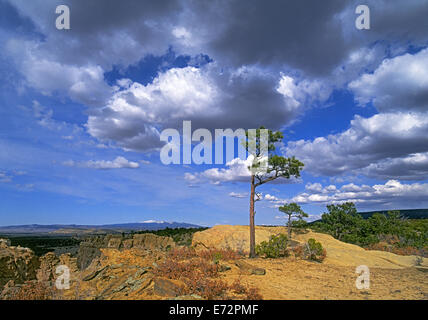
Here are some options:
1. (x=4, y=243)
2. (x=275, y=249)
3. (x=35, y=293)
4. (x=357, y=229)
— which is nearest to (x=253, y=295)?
(x=35, y=293)

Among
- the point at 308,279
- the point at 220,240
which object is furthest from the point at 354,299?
the point at 220,240

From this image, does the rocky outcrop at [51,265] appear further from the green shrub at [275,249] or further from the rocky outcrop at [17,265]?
the green shrub at [275,249]

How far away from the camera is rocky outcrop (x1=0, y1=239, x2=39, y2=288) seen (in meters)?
10.0

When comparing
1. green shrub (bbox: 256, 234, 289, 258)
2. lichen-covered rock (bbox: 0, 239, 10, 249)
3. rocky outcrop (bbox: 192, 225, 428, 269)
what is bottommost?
rocky outcrop (bbox: 192, 225, 428, 269)

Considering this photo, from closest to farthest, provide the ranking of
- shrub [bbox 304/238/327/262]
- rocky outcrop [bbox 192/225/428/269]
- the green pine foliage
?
shrub [bbox 304/238/327/262]
rocky outcrop [bbox 192/225/428/269]
the green pine foliage

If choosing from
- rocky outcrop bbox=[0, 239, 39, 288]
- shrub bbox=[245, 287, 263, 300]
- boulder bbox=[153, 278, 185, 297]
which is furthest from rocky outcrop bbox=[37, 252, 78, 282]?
shrub bbox=[245, 287, 263, 300]

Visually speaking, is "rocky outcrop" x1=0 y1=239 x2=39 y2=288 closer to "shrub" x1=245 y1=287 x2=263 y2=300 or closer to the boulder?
the boulder

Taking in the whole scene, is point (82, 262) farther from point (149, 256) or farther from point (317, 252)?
point (317, 252)

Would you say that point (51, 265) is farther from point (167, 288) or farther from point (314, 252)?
point (314, 252)

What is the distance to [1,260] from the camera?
33.0ft

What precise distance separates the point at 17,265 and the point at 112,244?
6649mm

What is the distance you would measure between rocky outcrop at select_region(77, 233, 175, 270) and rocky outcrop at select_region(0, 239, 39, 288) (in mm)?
2281
